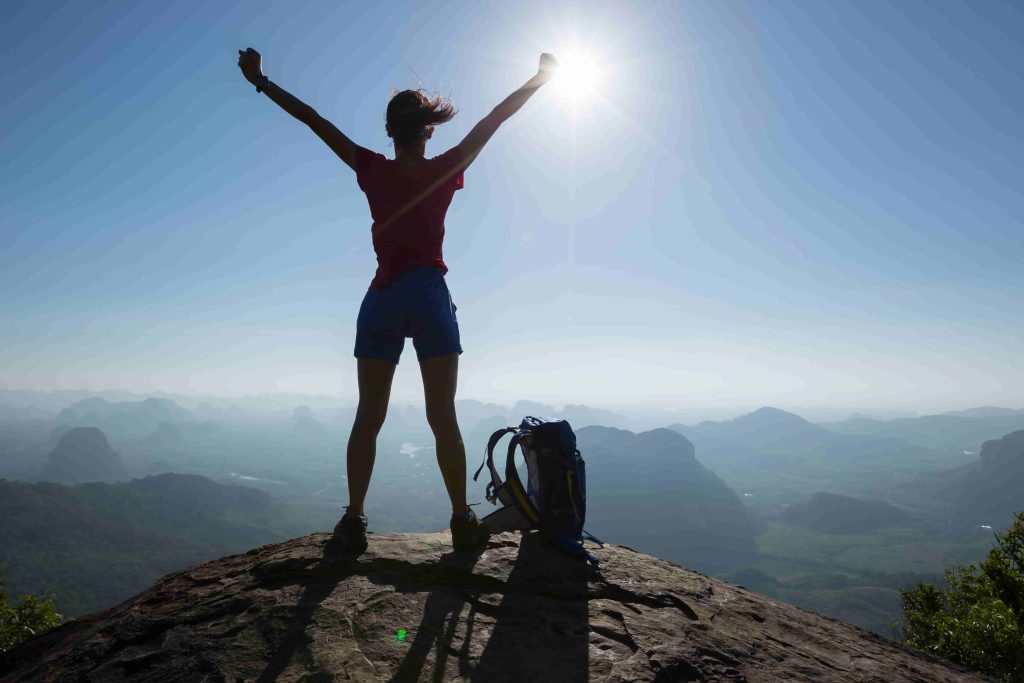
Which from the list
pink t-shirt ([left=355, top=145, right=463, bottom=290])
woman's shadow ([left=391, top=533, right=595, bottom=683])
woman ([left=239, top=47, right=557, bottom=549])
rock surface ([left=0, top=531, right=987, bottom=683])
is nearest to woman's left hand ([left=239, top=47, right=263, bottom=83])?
woman ([left=239, top=47, right=557, bottom=549])

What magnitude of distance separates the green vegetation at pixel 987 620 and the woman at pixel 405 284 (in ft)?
59.2

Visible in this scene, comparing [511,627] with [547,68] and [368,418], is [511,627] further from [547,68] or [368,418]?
[547,68]

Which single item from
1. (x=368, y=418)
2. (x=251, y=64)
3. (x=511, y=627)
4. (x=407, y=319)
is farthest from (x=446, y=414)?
(x=251, y=64)

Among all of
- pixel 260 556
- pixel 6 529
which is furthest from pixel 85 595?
pixel 260 556

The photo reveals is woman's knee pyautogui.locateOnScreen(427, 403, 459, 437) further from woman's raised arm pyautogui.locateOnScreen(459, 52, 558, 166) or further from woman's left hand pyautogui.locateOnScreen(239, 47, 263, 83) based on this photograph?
woman's left hand pyautogui.locateOnScreen(239, 47, 263, 83)

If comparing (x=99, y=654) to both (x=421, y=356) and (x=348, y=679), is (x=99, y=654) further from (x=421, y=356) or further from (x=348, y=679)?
(x=421, y=356)

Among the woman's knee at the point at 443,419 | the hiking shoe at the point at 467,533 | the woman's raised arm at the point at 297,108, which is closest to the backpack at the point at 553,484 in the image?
the hiking shoe at the point at 467,533

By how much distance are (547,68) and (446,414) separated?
408 centimetres

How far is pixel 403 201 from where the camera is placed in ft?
15.9

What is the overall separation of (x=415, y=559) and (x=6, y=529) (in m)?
300

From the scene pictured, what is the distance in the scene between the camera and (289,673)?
307cm

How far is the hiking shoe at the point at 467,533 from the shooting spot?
5.15m

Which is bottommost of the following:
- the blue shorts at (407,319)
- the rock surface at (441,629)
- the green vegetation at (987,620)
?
the green vegetation at (987,620)

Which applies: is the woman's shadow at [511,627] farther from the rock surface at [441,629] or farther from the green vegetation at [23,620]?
the green vegetation at [23,620]
